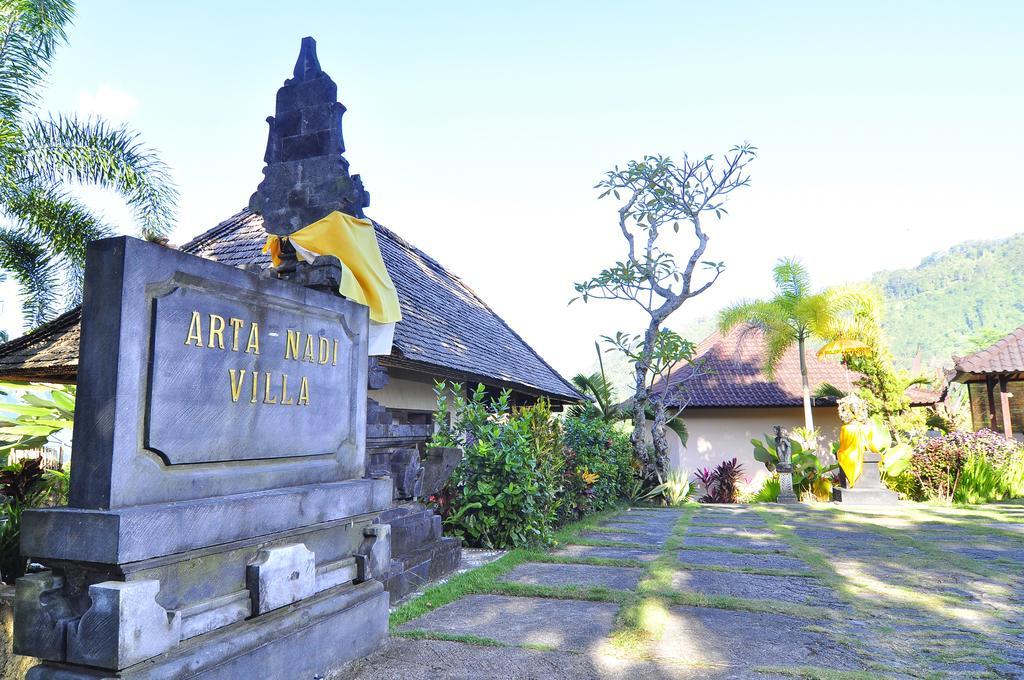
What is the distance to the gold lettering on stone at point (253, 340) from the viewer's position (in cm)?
291

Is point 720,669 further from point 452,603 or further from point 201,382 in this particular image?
point 201,382

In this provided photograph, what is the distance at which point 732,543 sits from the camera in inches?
275

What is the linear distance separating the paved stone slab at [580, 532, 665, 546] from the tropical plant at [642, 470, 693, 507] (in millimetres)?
4834

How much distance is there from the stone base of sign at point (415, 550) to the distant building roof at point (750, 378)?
38.1 feet

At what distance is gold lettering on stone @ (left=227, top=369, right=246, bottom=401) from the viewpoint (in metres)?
2.78

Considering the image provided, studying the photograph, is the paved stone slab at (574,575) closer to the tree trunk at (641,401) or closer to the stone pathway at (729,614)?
the stone pathway at (729,614)

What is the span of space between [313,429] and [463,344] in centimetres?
731

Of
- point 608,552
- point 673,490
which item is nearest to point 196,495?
point 608,552

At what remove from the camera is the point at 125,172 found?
12.4 m

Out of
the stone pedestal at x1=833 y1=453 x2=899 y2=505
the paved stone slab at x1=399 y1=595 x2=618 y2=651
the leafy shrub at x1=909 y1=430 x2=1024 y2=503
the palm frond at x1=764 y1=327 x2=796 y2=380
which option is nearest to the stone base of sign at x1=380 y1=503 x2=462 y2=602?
the paved stone slab at x1=399 y1=595 x2=618 y2=651

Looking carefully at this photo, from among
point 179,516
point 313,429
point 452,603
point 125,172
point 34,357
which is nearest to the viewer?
point 179,516

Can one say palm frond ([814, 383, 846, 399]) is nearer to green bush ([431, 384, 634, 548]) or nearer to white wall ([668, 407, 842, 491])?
white wall ([668, 407, 842, 491])

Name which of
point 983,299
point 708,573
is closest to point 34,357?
point 708,573

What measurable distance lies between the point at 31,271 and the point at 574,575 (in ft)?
42.8
